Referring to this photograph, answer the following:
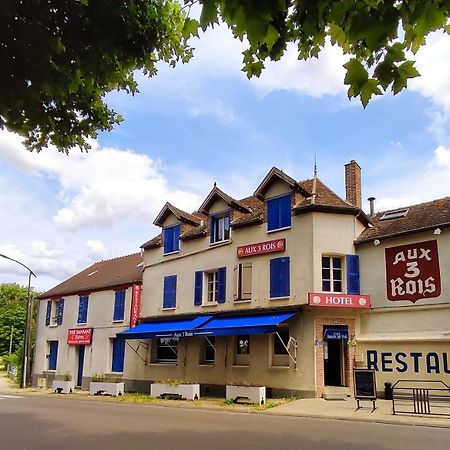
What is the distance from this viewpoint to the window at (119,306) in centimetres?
2744

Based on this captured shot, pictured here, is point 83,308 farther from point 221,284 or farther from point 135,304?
point 221,284

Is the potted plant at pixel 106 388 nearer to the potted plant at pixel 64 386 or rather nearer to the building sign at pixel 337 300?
the potted plant at pixel 64 386

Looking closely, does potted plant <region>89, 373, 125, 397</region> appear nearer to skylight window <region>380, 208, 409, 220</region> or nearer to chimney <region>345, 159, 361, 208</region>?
chimney <region>345, 159, 361, 208</region>

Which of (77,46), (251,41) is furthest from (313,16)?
(77,46)

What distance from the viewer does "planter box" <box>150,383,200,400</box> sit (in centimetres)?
2067

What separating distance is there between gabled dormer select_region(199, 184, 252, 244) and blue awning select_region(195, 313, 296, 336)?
3745mm

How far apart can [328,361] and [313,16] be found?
18415 mm

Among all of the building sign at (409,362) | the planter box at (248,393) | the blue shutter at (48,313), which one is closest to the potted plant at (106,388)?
the planter box at (248,393)

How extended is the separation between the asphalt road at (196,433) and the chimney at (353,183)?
10.2 metres

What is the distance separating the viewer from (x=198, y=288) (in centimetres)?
2411

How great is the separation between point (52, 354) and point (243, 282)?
48.6 feet

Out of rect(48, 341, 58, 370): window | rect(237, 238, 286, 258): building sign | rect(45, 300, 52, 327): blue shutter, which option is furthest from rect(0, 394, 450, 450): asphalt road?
rect(45, 300, 52, 327): blue shutter

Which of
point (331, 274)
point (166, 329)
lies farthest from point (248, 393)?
point (166, 329)

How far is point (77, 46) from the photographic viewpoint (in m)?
5.61
